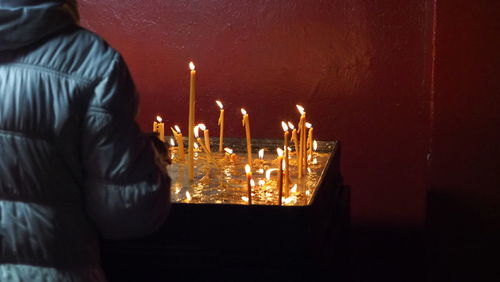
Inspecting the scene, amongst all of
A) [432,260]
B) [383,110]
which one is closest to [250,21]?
[383,110]

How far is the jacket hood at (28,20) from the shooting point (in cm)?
145

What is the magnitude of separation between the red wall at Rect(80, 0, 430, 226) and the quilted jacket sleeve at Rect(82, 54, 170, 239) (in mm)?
1986

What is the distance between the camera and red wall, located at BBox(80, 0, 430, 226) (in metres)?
3.43

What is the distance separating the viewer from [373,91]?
348 centimetres

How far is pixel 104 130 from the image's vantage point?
4.88ft

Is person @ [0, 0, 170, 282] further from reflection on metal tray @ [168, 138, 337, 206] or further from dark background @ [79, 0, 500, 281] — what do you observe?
dark background @ [79, 0, 500, 281]

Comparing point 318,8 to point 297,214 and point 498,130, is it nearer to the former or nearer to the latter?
point 498,130

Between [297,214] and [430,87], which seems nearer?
[297,214]

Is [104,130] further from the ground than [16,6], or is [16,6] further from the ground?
[16,6]

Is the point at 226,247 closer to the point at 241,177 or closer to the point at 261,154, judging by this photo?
the point at 241,177

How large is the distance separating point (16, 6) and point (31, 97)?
18cm

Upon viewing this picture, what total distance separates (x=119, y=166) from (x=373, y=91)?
2150 millimetres

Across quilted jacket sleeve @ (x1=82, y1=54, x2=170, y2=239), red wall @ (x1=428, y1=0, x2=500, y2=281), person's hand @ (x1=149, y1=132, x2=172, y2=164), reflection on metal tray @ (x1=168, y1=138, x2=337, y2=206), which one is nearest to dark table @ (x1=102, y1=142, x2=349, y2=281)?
reflection on metal tray @ (x1=168, y1=138, x2=337, y2=206)

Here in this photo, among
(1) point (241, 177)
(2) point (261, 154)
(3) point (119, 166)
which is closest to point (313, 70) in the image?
(2) point (261, 154)
